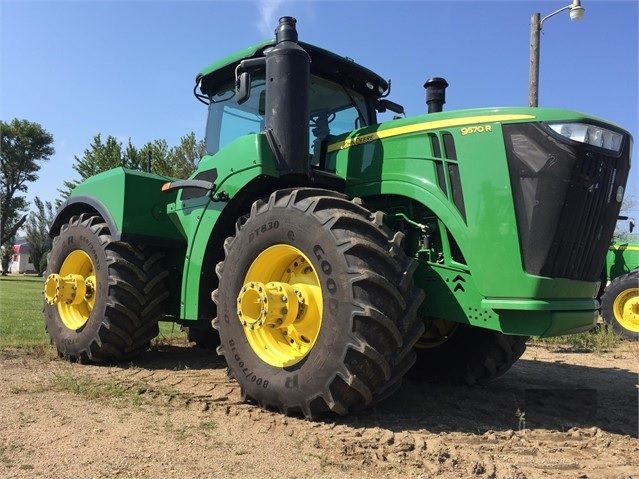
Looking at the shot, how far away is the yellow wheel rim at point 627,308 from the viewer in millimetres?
10969

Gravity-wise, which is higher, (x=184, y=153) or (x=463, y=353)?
(x=184, y=153)

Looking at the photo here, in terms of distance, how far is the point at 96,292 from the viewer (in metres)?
5.47

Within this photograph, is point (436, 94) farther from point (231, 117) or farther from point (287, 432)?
point (287, 432)

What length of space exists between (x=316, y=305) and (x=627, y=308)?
31.4ft

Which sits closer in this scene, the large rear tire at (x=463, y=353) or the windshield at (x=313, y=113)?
the large rear tire at (x=463, y=353)

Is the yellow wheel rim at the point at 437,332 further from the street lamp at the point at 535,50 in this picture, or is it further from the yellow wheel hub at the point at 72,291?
the street lamp at the point at 535,50

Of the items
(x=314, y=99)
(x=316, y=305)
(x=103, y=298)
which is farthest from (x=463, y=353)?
(x=103, y=298)

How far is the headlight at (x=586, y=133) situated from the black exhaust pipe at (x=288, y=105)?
176 centimetres

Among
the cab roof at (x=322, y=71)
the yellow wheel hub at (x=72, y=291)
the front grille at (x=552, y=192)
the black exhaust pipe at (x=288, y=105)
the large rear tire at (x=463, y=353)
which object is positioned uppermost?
the cab roof at (x=322, y=71)

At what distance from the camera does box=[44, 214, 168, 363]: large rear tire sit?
5.29 metres

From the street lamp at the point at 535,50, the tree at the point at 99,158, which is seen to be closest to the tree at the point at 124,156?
the tree at the point at 99,158

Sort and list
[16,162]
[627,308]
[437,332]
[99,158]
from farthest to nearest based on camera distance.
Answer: [16,162] → [99,158] → [627,308] → [437,332]

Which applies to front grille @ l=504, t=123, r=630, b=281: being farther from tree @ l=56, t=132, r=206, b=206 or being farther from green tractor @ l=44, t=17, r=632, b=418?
tree @ l=56, t=132, r=206, b=206

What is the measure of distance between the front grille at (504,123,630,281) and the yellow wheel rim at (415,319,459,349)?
1.61 meters
